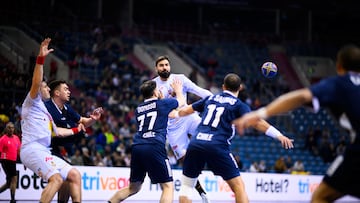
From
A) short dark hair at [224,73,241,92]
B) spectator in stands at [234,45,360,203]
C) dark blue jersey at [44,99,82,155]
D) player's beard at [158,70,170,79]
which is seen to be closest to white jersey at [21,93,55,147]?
dark blue jersey at [44,99,82,155]

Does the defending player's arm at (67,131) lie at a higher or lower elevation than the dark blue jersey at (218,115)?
lower

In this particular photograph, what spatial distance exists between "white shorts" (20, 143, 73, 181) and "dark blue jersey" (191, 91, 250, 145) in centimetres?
208

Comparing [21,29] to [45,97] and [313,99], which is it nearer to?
[45,97]

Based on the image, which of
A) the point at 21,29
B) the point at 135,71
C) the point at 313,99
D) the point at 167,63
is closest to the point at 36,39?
the point at 21,29

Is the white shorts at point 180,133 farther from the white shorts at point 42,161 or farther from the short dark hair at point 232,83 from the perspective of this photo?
the white shorts at point 42,161

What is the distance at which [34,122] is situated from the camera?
937 centimetres

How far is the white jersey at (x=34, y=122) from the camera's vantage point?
9.32m

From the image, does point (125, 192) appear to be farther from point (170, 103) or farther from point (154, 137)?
point (170, 103)

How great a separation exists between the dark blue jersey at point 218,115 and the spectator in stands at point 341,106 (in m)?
2.93

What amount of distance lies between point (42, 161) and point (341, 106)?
4710mm

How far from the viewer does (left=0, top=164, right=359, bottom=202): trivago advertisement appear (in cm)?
1636

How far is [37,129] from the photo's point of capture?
9398 mm

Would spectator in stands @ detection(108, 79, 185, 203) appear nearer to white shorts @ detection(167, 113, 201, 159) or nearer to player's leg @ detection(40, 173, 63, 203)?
player's leg @ detection(40, 173, 63, 203)

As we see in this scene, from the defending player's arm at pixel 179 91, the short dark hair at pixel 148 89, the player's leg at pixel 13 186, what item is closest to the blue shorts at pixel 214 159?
the defending player's arm at pixel 179 91
